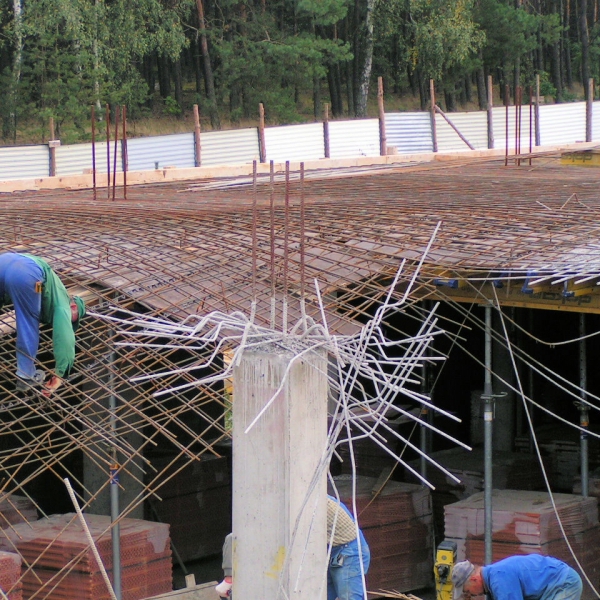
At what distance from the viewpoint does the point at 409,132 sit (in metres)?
25.9

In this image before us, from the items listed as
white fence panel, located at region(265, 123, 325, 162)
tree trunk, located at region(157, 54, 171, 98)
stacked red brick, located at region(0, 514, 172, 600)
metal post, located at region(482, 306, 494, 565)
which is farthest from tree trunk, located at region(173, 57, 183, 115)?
metal post, located at region(482, 306, 494, 565)

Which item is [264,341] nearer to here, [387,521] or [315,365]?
[315,365]

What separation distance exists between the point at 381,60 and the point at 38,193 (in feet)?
108

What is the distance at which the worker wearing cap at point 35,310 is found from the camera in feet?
21.4

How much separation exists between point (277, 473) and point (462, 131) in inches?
896

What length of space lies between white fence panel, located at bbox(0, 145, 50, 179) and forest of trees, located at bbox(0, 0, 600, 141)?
13692mm

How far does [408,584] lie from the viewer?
10.2 meters

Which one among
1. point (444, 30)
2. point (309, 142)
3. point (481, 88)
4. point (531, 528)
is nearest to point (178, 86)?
point (444, 30)

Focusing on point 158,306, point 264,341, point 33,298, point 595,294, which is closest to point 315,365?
point 264,341

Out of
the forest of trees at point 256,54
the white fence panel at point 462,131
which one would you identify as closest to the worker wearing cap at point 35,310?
the white fence panel at point 462,131

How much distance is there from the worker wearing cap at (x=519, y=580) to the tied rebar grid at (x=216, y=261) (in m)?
1.77

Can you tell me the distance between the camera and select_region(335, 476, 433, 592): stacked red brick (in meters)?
10.0

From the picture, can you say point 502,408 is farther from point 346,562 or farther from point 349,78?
point 349,78

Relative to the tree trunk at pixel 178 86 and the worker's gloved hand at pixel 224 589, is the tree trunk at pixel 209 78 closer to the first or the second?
the tree trunk at pixel 178 86
